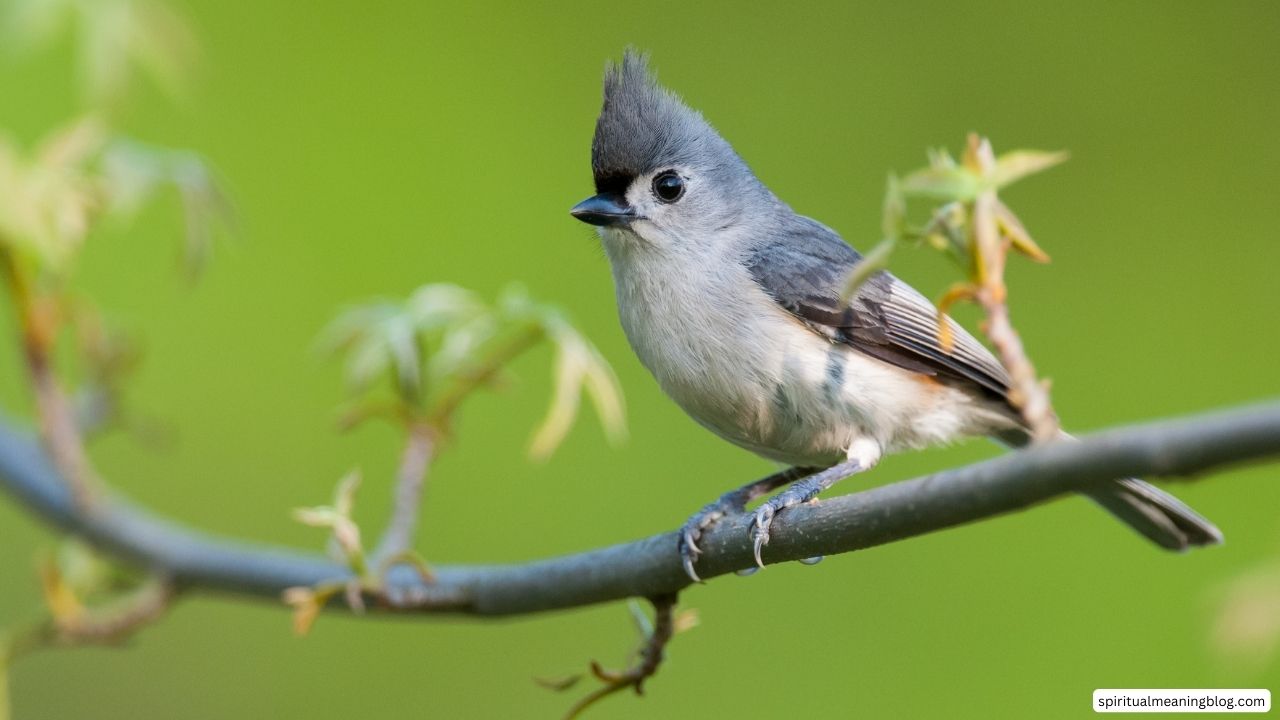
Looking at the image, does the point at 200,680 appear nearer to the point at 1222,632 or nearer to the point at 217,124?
the point at 217,124

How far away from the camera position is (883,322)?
1986 mm

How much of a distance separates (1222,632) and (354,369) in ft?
3.65

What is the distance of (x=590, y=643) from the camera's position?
8.76 feet

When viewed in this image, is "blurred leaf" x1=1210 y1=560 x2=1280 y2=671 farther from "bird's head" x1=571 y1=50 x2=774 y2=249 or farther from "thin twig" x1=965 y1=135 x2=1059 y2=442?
"bird's head" x1=571 y1=50 x2=774 y2=249

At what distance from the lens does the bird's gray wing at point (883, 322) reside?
1978 mm

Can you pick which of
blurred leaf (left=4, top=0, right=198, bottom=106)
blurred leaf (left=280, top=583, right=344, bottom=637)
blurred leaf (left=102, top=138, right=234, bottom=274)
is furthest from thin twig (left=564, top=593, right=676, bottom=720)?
blurred leaf (left=4, top=0, right=198, bottom=106)

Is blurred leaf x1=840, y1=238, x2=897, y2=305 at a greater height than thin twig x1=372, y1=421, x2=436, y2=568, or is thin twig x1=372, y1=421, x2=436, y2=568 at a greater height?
blurred leaf x1=840, y1=238, x2=897, y2=305

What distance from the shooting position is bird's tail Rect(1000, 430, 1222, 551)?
1881mm

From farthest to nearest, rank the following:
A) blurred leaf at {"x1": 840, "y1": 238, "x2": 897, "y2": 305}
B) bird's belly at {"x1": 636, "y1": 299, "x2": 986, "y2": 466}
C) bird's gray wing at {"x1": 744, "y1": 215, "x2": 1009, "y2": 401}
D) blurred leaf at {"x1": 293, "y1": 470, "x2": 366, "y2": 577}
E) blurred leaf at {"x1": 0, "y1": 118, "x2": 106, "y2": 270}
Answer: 1. bird's gray wing at {"x1": 744, "y1": 215, "x2": 1009, "y2": 401}
2. bird's belly at {"x1": 636, "y1": 299, "x2": 986, "y2": 466}
3. blurred leaf at {"x1": 293, "y1": 470, "x2": 366, "y2": 577}
4. blurred leaf at {"x1": 0, "y1": 118, "x2": 106, "y2": 270}
5. blurred leaf at {"x1": 840, "y1": 238, "x2": 897, "y2": 305}

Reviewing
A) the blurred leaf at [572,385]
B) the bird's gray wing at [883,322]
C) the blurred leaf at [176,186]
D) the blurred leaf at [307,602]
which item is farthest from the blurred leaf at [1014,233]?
the blurred leaf at [176,186]

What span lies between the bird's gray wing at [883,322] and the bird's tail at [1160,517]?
0.79 feet

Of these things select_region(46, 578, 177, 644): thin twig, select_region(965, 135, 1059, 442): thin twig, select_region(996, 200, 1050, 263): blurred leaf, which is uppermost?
select_region(996, 200, 1050, 263): blurred leaf

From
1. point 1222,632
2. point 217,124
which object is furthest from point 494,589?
point 217,124

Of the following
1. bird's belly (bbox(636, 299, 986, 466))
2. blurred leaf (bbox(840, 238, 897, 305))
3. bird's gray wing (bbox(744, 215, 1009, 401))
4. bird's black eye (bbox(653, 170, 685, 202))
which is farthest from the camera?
bird's black eye (bbox(653, 170, 685, 202))
